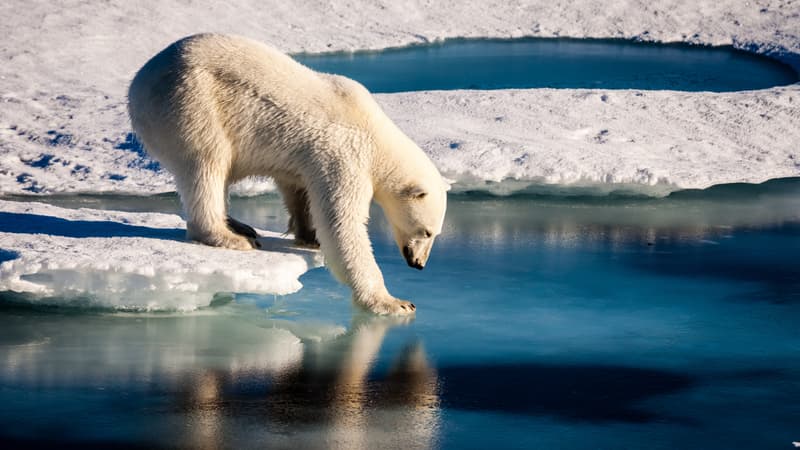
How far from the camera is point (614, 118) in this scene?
34.6ft

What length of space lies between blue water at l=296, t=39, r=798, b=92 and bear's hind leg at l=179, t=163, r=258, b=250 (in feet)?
23.1

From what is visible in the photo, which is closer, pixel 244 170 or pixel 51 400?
pixel 51 400

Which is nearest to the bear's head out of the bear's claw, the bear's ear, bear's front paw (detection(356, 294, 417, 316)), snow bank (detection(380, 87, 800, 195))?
the bear's ear

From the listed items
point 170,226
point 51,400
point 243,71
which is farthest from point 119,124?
point 51,400

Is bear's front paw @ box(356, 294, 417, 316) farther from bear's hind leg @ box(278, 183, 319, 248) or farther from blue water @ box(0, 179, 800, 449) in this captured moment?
bear's hind leg @ box(278, 183, 319, 248)

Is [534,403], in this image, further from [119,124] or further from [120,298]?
[119,124]

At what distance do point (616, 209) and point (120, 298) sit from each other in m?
4.50

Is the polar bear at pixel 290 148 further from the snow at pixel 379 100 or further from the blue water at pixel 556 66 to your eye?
the blue water at pixel 556 66

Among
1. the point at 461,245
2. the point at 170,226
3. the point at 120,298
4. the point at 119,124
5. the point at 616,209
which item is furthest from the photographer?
the point at 119,124

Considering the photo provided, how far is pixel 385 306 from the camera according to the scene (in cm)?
595

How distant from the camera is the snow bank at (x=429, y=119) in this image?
9.02 m

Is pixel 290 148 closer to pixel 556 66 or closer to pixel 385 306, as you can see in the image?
pixel 385 306

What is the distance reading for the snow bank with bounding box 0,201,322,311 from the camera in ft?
18.1

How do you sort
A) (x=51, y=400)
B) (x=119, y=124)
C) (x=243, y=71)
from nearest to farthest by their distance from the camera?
(x=51, y=400), (x=243, y=71), (x=119, y=124)
